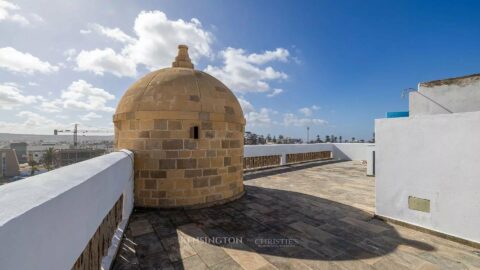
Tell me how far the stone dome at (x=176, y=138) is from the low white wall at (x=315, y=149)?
17.0ft

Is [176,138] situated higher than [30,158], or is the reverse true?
[176,138]

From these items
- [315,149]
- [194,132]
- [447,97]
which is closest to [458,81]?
[447,97]

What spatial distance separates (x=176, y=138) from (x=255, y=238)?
3018 millimetres

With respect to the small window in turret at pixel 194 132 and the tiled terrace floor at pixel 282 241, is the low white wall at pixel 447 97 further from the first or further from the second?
the small window in turret at pixel 194 132

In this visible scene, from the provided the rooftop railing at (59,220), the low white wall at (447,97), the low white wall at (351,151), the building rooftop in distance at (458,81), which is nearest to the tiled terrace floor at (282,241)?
the rooftop railing at (59,220)

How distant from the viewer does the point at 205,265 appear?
10.6 ft

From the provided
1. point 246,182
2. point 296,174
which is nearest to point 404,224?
point 246,182

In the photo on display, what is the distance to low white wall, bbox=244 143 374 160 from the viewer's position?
11656 millimetres

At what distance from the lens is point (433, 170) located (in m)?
4.17

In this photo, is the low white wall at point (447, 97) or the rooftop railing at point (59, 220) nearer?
the rooftop railing at point (59, 220)

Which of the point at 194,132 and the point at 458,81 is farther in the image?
the point at 194,132

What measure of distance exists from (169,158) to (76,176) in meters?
3.34

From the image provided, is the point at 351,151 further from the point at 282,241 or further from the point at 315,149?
the point at 282,241

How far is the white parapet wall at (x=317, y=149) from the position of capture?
38.3 feet
